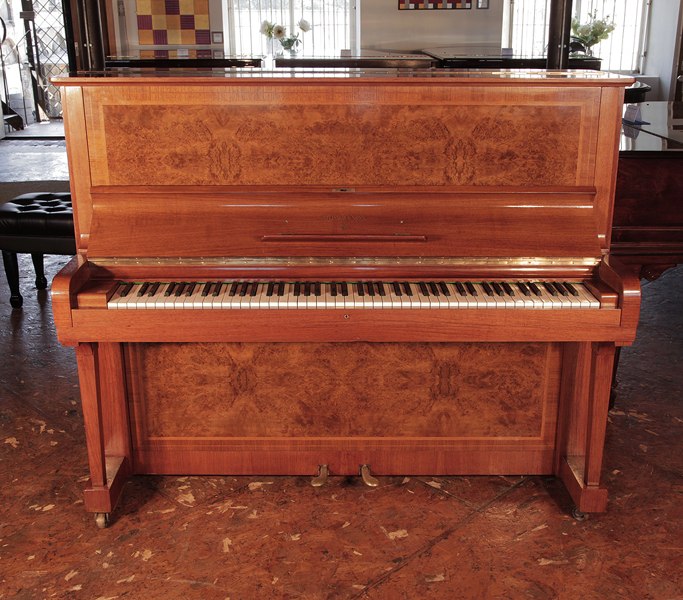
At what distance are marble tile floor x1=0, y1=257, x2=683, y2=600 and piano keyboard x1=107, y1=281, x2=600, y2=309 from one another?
0.74m

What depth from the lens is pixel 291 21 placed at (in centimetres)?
1052

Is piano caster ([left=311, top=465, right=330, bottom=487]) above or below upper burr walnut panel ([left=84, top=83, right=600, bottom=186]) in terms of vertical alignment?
below

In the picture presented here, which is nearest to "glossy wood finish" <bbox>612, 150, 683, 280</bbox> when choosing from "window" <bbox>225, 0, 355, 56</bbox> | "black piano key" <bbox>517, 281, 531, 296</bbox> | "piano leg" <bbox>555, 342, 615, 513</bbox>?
"piano leg" <bbox>555, 342, 615, 513</bbox>

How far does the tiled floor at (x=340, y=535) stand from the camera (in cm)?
204

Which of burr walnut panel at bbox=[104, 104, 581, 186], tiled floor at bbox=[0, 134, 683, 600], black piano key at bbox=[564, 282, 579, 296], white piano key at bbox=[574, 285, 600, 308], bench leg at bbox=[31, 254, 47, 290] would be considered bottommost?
tiled floor at bbox=[0, 134, 683, 600]

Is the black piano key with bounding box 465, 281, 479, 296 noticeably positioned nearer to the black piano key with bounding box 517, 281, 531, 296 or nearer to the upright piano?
the upright piano

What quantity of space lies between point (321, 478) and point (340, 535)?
23 centimetres

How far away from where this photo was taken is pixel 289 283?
2.26 m

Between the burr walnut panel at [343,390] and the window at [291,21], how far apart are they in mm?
8773

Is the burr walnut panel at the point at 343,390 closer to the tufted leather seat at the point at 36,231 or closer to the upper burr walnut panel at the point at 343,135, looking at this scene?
the upper burr walnut panel at the point at 343,135

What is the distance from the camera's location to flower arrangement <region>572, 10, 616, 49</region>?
9.57 metres

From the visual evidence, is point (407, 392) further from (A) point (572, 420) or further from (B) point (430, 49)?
(B) point (430, 49)

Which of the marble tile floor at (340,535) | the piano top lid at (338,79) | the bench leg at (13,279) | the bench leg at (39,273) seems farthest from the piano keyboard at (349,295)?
the bench leg at (39,273)

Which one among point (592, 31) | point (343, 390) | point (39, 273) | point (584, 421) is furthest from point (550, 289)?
point (592, 31)
